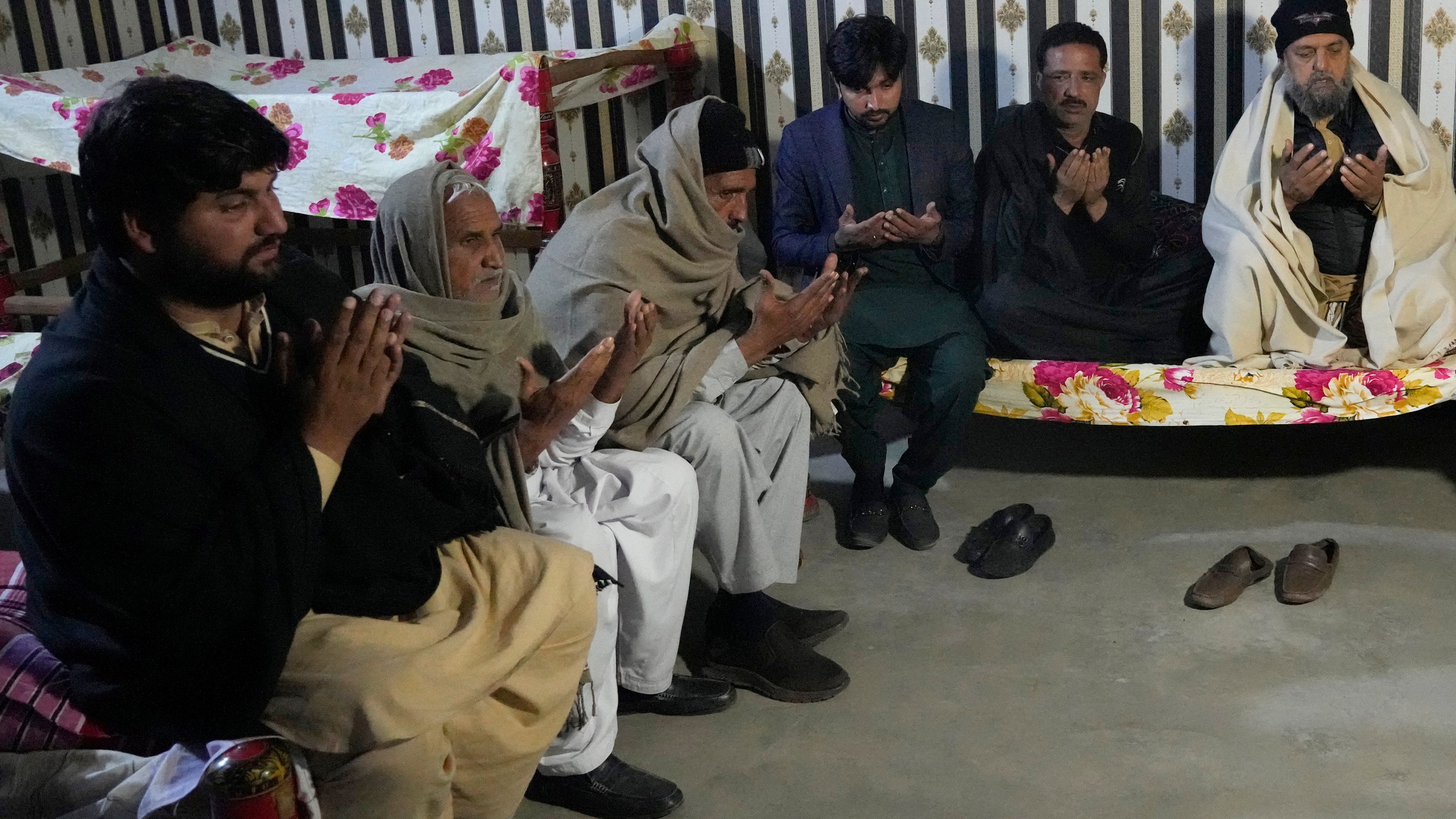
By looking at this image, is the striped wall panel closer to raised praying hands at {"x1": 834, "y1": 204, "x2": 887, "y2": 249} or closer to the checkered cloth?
raised praying hands at {"x1": 834, "y1": 204, "x2": 887, "y2": 249}

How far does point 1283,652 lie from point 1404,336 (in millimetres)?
1138

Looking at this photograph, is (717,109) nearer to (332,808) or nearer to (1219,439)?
(332,808)

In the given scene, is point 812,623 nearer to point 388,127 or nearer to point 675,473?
point 675,473

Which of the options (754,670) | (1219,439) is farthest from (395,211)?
(1219,439)

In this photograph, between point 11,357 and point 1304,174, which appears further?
point 1304,174

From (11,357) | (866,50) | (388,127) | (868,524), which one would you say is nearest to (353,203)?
(388,127)

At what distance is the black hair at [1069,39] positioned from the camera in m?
3.87

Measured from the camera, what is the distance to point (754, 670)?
110 inches

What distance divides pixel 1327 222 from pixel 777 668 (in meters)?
2.06

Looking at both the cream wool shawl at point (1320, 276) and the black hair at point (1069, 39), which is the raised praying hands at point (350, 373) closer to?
the cream wool shawl at point (1320, 276)

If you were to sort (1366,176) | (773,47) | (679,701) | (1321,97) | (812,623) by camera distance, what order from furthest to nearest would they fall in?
1. (773,47)
2. (1321,97)
3. (1366,176)
4. (812,623)
5. (679,701)

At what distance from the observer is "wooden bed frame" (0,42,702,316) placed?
385 centimetres

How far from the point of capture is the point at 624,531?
251 cm

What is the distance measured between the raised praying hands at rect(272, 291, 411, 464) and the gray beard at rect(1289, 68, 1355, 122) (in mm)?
2881
